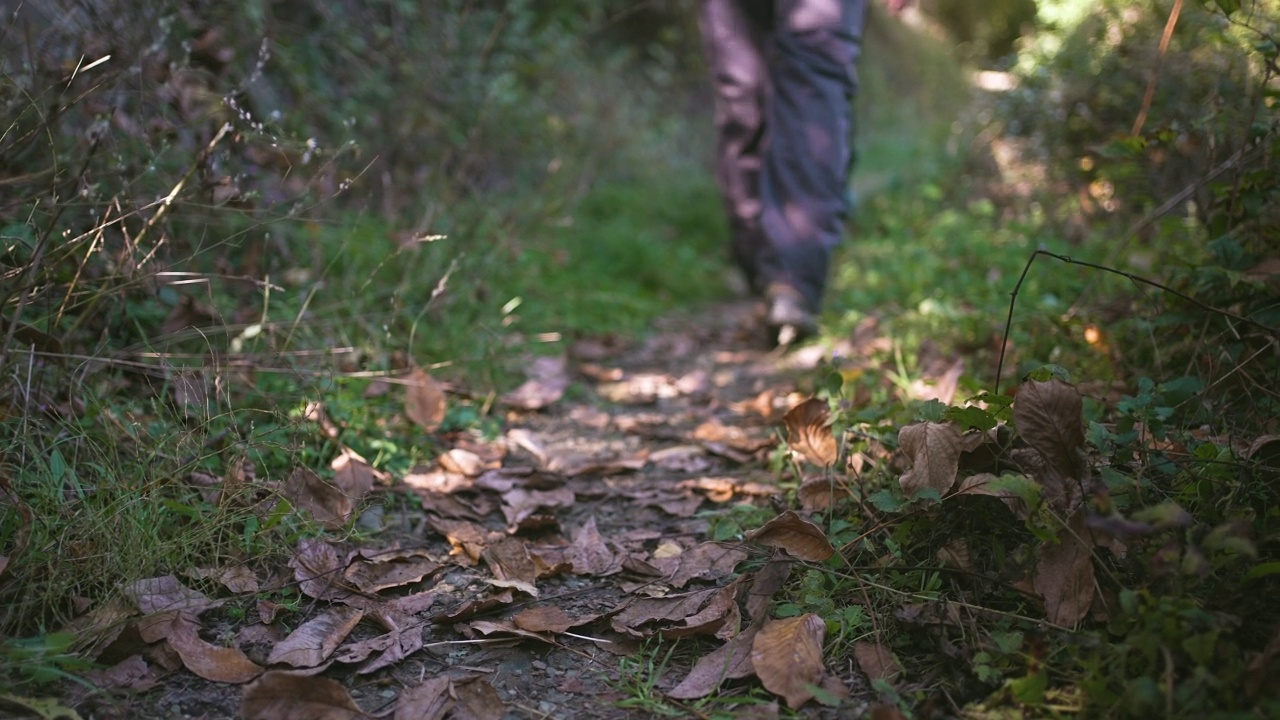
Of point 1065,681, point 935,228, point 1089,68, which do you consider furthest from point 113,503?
point 1089,68

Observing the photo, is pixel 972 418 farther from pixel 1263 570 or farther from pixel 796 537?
pixel 1263 570

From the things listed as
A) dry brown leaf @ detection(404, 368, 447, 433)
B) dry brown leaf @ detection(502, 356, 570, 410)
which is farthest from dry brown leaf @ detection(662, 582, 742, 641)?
dry brown leaf @ detection(502, 356, 570, 410)

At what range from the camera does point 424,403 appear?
2393mm

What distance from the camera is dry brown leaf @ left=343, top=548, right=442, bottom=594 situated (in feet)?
5.45

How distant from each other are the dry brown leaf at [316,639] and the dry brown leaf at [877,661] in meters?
0.80

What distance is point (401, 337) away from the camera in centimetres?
275

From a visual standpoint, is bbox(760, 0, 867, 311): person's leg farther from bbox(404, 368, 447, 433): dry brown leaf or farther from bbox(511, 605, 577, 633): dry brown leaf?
bbox(511, 605, 577, 633): dry brown leaf

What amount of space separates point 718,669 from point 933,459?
506 millimetres

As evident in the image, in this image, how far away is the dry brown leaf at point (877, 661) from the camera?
1.37 m

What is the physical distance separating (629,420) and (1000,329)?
106 centimetres

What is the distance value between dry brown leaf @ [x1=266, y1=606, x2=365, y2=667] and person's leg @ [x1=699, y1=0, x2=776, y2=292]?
222cm

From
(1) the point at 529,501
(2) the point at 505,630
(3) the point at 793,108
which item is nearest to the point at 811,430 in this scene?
(1) the point at 529,501

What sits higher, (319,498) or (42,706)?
(42,706)

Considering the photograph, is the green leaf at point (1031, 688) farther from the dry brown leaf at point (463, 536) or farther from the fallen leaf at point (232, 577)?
the fallen leaf at point (232, 577)
